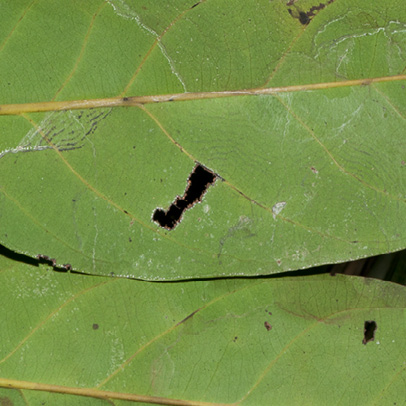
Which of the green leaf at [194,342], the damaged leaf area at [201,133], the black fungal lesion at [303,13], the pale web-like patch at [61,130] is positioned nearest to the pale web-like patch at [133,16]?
the damaged leaf area at [201,133]

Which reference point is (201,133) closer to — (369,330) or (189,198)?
(189,198)

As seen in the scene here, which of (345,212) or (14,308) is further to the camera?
(14,308)

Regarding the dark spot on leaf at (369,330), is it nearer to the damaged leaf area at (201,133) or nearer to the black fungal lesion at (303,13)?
the damaged leaf area at (201,133)

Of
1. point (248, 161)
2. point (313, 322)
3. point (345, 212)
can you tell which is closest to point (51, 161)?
point (248, 161)

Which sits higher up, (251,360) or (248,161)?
(248,161)

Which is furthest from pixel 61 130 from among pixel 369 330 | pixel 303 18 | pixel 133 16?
pixel 369 330

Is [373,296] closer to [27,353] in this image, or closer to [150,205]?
[150,205]
